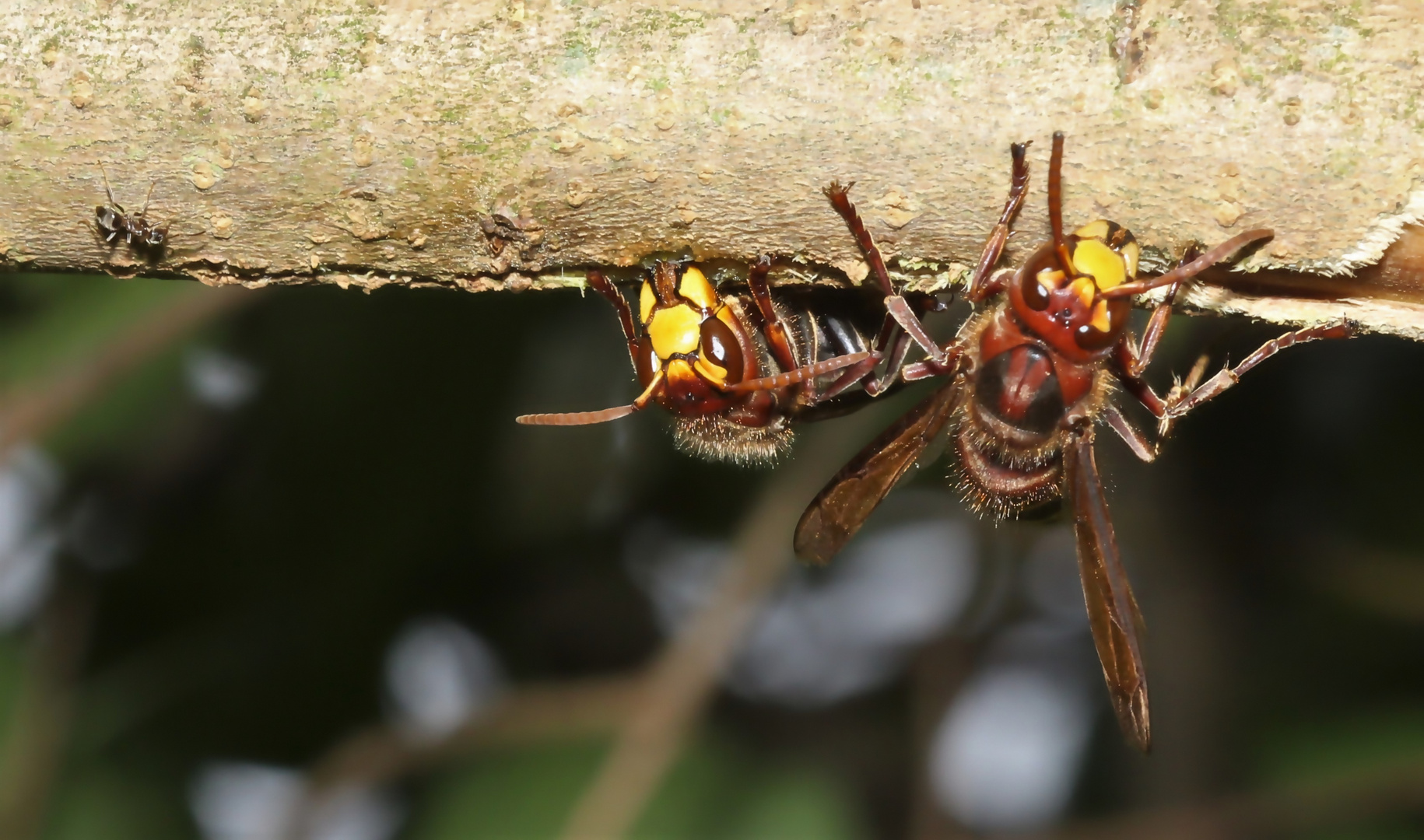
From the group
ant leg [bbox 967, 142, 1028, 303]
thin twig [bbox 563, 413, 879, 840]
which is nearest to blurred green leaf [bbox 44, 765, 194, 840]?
thin twig [bbox 563, 413, 879, 840]

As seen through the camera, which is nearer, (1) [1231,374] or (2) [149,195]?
(2) [149,195]

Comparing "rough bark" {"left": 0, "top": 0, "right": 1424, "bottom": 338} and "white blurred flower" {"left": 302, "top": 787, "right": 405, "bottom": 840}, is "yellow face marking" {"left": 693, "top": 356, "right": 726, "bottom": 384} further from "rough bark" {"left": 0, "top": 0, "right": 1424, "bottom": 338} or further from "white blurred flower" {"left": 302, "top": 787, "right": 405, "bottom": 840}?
"white blurred flower" {"left": 302, "top": 787, "right": 405, "bottom": 840}

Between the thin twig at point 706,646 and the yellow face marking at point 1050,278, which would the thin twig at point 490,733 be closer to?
the thin twig at point 706,646

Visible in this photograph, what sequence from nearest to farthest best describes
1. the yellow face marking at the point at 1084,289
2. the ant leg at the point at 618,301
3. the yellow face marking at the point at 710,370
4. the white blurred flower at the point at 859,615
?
the yellow face marking at the point at 1084,289 → the ant leg at the point at 618,301 → the yellow face marking at the point at 710,370 → the white blurred flower at the point at 859,615

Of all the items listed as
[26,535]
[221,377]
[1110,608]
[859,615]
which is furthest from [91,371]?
[859,615]

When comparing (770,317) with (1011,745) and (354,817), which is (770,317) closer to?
(354,817)

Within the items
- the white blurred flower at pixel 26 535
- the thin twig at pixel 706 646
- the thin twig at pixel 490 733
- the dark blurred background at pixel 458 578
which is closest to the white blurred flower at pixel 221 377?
the dark blurred background at pixel 458 578
